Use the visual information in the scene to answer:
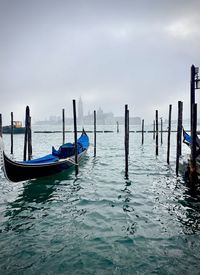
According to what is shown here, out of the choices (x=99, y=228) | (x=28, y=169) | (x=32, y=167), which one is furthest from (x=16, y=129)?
(x=99, y=228)

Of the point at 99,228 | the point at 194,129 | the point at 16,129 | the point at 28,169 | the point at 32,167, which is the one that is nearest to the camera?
the point at 99,228

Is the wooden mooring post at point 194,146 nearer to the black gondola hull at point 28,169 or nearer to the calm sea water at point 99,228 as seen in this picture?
the calm sea water at point 99,228

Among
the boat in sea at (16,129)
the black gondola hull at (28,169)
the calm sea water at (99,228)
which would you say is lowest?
the calm sea water at (99,228)

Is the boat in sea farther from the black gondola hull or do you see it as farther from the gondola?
the black gondola hull

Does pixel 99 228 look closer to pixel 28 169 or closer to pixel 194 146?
pixel 28 169

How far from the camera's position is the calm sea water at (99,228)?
394cm

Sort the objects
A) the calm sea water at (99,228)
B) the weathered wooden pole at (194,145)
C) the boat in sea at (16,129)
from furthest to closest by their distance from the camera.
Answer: the boat in sea at (16,129)
the weathered wooden pole at (194,145)
the calm sea water at (99,228)

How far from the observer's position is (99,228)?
5352 millimetres

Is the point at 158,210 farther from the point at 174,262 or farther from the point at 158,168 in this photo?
Result: the point at 158,168

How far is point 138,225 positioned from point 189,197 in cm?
313

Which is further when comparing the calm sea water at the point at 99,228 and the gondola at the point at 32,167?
the gondola at the point at 32,167

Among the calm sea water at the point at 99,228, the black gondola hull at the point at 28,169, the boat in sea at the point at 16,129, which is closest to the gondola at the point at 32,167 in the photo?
the black gondola hull at the point at 28,169

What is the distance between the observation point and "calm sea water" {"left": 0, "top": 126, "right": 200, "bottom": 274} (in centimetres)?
394

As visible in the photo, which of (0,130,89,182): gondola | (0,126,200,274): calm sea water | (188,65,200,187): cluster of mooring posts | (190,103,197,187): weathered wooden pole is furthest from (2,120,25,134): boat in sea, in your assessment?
(190,103,197,187): weathered wooden pole
